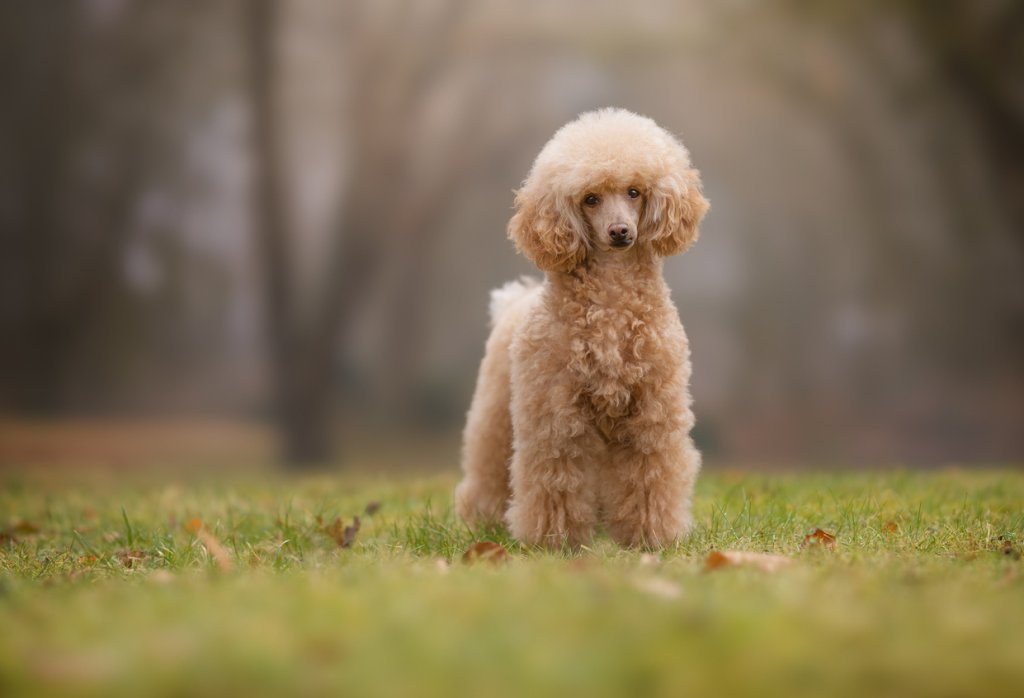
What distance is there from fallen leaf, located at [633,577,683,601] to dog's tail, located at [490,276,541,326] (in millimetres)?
1962

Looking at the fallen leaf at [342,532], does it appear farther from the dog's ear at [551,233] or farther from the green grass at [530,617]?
the dog's ear at [551,233]

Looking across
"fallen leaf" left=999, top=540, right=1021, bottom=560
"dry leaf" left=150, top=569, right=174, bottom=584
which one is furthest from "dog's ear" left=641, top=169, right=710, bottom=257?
"dry leaf" left=150, top=569, right=174, bottom=584

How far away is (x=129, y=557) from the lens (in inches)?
137

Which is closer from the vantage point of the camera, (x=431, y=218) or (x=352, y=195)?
(x=352, y=195)

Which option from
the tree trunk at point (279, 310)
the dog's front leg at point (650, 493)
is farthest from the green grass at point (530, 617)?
the tree trunk at point (279, 310)

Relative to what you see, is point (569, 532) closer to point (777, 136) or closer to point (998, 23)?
point (998, 23)

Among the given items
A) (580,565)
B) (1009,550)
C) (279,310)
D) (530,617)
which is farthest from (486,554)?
(279,310)

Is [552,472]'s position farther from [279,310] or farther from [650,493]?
[279,310]

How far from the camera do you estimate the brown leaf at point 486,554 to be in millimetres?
3012

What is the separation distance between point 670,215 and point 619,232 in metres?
0.23

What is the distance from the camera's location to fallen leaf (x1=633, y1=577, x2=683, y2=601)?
2.18 metres

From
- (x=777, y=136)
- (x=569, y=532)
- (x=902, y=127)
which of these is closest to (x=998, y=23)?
(x=902, y=127)

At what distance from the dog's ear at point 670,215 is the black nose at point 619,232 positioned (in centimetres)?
16

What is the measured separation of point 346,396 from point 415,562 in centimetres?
755
